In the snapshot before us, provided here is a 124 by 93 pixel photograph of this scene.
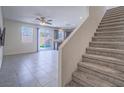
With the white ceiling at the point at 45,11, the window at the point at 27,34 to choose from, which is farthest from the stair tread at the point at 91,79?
the window at the point at 27,34

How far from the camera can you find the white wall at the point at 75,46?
2.70 metres

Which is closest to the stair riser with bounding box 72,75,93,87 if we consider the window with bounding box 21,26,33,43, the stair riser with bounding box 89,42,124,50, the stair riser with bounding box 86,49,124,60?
the stair riser with bounding box 86,49,124,60

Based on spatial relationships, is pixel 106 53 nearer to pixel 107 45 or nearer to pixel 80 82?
pixel 107 45

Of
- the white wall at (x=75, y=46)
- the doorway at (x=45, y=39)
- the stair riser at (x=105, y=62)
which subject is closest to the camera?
the stair riser at (x=105, y=62)

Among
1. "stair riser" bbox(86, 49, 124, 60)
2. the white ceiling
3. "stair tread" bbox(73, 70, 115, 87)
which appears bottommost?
"stair tread" bbox(73, 70, 115, 87)

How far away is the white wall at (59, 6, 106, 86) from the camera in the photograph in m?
2.70

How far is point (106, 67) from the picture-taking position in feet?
8.91

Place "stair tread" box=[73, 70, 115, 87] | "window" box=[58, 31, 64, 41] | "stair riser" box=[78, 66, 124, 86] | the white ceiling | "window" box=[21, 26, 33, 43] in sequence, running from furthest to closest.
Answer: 1. "window" box=[58, 31, 64, 41]
2. "window" box=[21, 26, 33, 43]
3. the white ceiling
4. "stair tread" box=[73, 70, 115, 87]
5. "stair riser" box=[78, 66, 124, 86]

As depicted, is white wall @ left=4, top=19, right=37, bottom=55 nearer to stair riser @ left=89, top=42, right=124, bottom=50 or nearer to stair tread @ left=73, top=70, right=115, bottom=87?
stair riser @ left=89, top=42, right=124, bottom=50

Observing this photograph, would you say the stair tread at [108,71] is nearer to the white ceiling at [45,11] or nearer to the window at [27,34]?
the white ceiling at [45,11]

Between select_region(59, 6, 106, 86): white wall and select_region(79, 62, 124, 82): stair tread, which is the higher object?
select_region(59, 6, 106, 86): white wall

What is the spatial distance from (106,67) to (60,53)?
109cm

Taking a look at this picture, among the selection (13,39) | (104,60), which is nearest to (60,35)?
(13,39)
